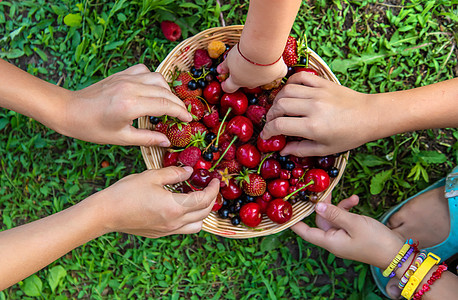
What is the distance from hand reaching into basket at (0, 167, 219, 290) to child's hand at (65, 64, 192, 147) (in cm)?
16

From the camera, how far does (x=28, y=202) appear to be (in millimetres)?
1841

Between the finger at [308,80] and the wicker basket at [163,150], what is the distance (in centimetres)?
14

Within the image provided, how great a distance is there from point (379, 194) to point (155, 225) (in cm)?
→ 105

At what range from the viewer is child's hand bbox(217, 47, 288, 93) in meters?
1.23

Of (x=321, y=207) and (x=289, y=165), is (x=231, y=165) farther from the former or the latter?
(x=321, y=207)

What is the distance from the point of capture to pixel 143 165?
1.79 m

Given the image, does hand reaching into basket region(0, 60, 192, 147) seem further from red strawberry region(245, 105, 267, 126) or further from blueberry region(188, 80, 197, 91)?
red strawberry region(245, 105, 267, 126)

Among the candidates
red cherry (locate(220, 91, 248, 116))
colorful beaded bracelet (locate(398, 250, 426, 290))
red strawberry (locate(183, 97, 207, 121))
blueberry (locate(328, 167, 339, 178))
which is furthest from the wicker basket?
colorful beaded bracelet (locate(398, 250, 426, 290))

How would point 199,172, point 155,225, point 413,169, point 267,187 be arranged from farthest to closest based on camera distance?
point 413,169, point 267,187, point 199,172, point 155,225

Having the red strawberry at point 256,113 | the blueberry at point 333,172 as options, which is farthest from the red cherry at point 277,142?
the blueberry at point 333,172

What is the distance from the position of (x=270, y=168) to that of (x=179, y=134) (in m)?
0.37

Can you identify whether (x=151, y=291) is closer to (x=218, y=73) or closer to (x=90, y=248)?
(x=90, y=248)

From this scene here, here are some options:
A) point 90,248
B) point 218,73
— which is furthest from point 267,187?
point 90,248

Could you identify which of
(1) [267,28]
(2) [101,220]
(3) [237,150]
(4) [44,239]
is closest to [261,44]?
(1) [267,28]
